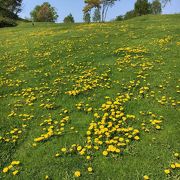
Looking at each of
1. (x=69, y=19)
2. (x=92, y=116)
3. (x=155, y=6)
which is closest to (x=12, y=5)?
(x=69, y=19)

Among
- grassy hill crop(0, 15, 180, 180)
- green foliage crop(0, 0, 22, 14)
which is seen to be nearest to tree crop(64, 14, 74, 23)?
green foliage crop(0, 0, 22, 14)

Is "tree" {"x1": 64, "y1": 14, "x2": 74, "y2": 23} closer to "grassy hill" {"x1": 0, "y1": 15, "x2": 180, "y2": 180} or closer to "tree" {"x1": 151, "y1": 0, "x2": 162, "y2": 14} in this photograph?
"tree" {"x1": 151, "y1": 0, "x2": 162, "y2": 14}

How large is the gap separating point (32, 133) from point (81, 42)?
45.2ft

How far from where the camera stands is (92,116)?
10.3 meters

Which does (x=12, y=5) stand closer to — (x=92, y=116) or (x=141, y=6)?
(x=141, y=6)

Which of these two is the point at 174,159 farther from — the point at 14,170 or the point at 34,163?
the point at 14,170

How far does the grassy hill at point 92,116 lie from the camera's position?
309 inches

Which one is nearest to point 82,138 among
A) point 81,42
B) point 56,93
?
Answer: point 56,93

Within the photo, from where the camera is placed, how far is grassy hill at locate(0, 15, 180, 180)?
25.7 feet

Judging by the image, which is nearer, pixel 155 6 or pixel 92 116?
pixel 92 116

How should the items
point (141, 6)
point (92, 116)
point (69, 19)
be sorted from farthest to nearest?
point (69, 19), point (141, 6), point (92, 116)

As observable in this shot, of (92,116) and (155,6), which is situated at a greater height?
(92,116)

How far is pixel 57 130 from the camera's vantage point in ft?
→ 31.1

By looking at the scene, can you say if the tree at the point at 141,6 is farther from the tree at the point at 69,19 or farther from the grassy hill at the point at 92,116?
the grassy hill at the point at 92,116
